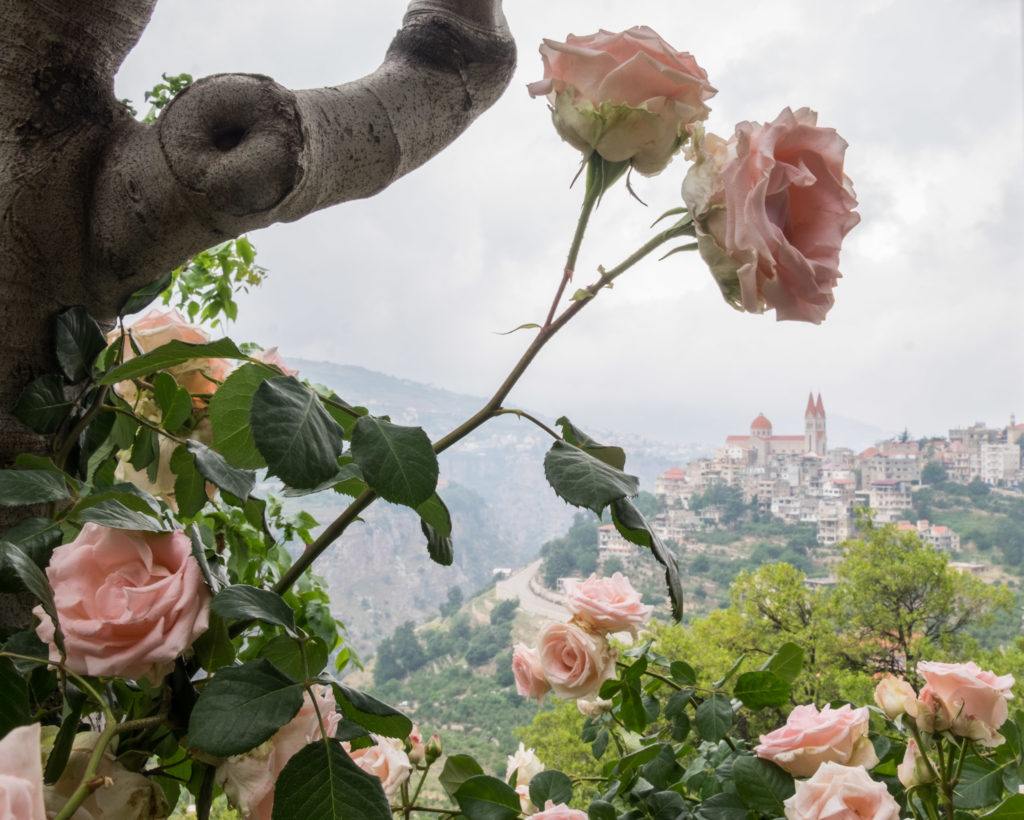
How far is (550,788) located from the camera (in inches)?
21.5

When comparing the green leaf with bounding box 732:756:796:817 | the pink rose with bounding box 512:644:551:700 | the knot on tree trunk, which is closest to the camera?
the knot on tree trunk

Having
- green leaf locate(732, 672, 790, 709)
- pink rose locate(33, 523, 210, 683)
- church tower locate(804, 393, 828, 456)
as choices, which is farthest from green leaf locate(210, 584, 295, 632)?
church tower locate(804, 393, 828, 456)

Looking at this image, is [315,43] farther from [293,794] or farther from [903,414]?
[903,414]

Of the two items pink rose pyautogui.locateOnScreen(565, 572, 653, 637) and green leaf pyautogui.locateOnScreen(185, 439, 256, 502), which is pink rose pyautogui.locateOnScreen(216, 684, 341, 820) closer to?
green leaf pyautogui.locateOnScreen(185, 439, 256, 502)

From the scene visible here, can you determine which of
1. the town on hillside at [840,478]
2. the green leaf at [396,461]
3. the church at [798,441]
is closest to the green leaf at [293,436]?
the green leaf at [396,461]

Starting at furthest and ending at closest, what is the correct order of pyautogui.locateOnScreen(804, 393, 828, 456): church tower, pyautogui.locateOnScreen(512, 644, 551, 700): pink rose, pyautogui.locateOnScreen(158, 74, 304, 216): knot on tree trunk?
pyautogui.locateOnScreen(804, 393, 828, 456): church tower < pyautogui.locateOnScreen(512, 644, 551, 700): pink rose < pyautogui.locateOnScreen(158, 74, 304, 216): knot on tree trunk

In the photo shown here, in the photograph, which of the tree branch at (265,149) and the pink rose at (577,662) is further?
the pink rose at (577,662)

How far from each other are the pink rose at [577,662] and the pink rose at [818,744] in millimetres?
164

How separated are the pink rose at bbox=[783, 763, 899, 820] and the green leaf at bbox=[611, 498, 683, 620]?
0.78 ft

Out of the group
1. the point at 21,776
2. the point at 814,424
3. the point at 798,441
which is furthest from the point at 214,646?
the point at 798,441

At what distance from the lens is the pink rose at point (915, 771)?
50 centimetres

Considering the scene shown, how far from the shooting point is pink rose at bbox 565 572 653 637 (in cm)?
66

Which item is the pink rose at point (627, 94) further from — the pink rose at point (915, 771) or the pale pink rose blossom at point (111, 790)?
the pink rose at point (915, 771)

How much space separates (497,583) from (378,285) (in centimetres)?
A: 940
